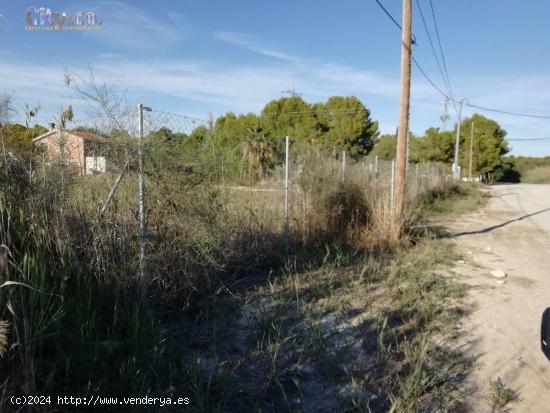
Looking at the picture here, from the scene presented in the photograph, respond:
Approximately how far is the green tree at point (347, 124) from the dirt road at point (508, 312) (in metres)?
30.7

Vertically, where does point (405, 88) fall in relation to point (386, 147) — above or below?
below

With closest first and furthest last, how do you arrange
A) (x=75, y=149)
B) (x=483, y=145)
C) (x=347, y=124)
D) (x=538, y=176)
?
(x=75, y=149) → (x=347, y=124) → (x=483, y=145) → (x=538, y=176)

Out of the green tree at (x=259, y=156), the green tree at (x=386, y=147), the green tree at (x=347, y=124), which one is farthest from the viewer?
the green tree at (x=386, y=147)

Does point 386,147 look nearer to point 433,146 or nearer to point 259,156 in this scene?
point 433,146

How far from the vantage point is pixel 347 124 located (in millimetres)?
42219

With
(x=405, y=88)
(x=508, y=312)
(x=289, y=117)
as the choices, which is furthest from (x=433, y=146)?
(x=508, y=312)

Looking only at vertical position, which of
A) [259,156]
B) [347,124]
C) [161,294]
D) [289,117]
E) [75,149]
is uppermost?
[289,117]

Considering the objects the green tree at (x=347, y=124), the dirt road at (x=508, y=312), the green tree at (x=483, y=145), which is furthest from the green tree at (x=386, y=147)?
the dirt road at (x=508, y=312)

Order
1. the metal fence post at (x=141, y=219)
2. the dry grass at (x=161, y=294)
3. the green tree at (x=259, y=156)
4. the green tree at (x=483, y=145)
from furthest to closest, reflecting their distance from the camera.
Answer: the green tree at (x=483, y=145) → the green tree at (x=259, y=156) → the metal fence post at (x=141, y=219) → the dry grass at (x=161, y=294)

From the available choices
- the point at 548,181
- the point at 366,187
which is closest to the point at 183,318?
the point at 366,187

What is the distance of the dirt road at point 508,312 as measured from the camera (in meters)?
3.45

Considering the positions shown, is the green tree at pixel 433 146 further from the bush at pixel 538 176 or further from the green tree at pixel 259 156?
the green tree at pixel 259 156

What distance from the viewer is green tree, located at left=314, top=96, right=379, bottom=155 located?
41.6m

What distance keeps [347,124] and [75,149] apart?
3993 centimetres
